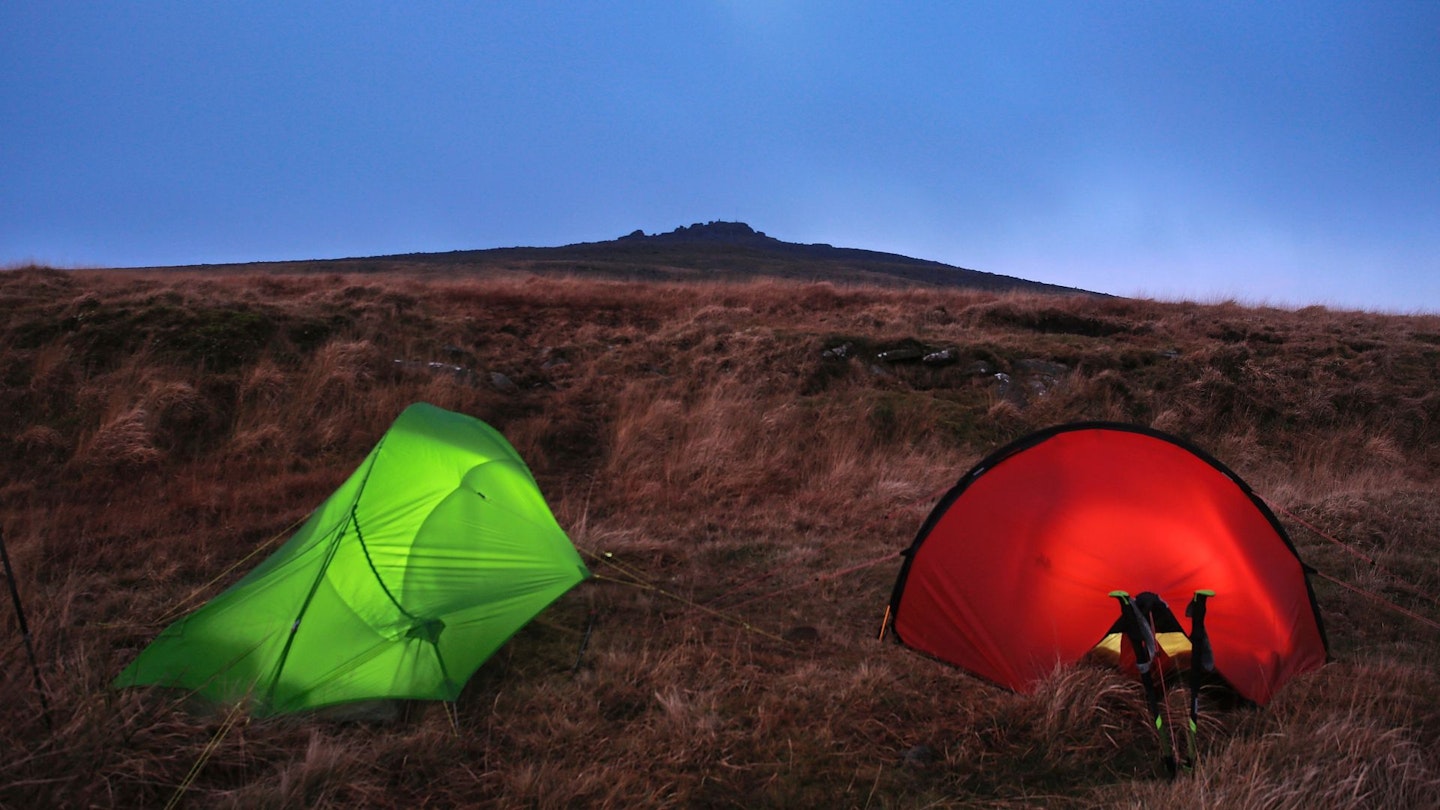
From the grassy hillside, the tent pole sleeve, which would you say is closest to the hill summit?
the grassy hillside

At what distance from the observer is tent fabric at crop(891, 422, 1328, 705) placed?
4223 mm

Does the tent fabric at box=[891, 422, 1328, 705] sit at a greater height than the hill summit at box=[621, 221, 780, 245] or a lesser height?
lesser

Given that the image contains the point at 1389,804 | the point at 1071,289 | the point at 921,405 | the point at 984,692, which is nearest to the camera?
the point at 1389,804

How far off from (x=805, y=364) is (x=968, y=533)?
8.18 m

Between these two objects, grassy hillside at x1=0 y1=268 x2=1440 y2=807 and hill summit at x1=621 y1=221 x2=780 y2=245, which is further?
hill summit at x1=621 y1=221 x2=780 y2=245

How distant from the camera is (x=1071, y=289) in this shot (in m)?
54.1

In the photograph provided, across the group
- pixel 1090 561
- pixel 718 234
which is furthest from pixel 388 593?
pixel 718 234

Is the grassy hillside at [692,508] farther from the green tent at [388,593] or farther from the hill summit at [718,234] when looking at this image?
the hill summit at [718,234]

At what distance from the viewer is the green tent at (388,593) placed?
393 cm

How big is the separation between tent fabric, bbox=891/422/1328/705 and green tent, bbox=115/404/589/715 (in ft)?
8.05

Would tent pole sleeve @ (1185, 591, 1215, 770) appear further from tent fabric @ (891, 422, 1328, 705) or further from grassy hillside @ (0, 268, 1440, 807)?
tent fabric @ (891, 422, 1328, 705)

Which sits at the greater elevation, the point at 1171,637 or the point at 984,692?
the point at 1171,637

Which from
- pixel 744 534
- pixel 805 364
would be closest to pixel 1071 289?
pixel 805 364

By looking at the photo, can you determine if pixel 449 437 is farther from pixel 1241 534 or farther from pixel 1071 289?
pixel 1071 289
